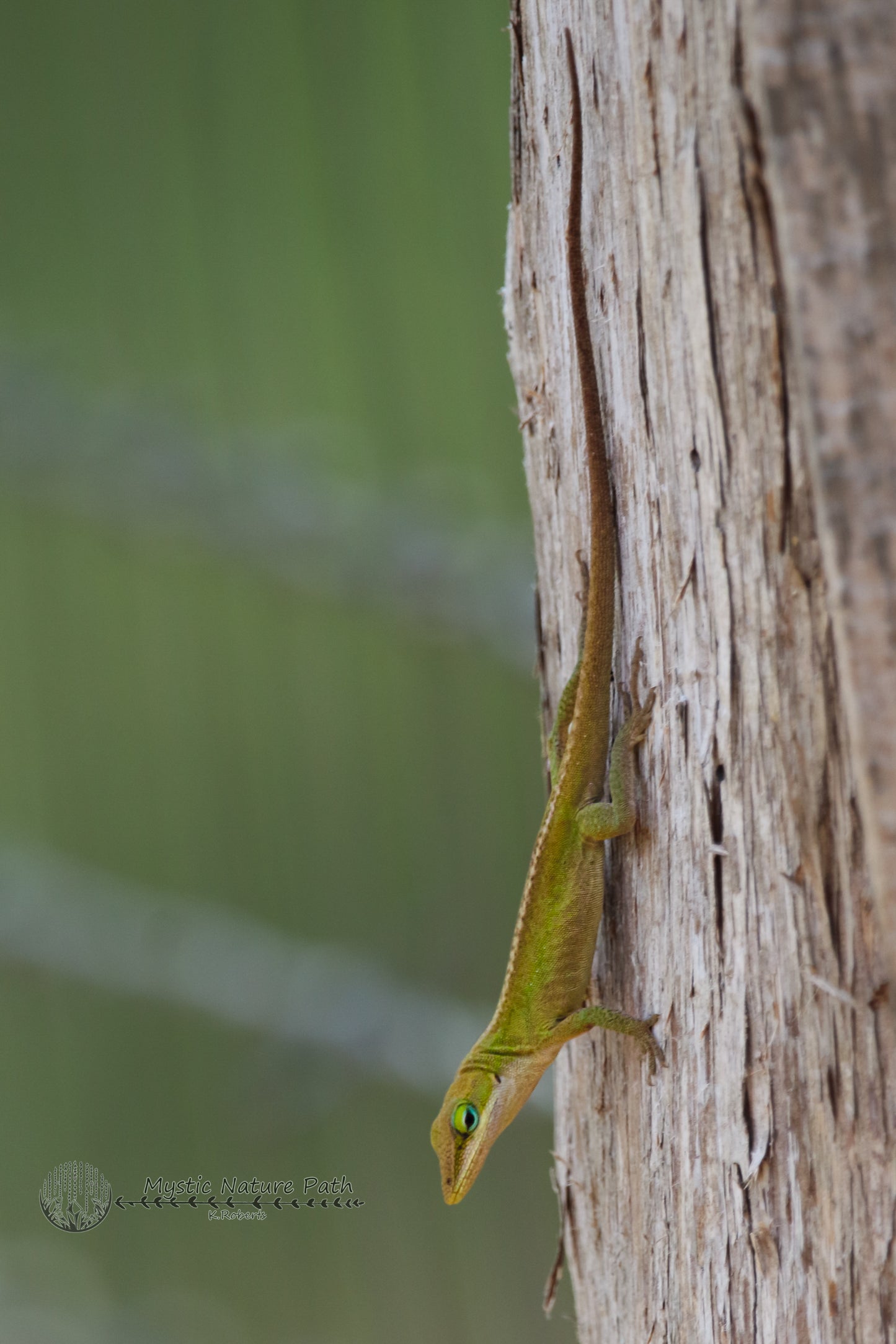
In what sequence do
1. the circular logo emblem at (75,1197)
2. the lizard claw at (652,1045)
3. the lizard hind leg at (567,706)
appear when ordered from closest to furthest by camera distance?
the lizard claw at (652,1045)
the lizard hind leg at (567,706)
the circular logo emblem at (75,1197)

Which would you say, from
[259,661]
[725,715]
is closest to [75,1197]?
[259,661]

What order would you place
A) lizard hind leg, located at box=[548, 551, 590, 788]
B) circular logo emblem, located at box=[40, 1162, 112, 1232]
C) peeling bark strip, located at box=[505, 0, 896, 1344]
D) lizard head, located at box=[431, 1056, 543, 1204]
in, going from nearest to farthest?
peeling bark strip, located at box=[505, 0, 896, 1344]
lizard hind leg, located at box=[548, 551, 590, 788]
lizard head, located at box=[431, 1056, 543, 1204]
circular logo emblem, located at box=[40, 1162, 112, 1232]

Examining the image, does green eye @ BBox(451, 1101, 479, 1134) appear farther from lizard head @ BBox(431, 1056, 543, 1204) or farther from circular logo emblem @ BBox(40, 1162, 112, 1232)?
circular logo emblem @ BBox(40, 1162, 112, 1232)

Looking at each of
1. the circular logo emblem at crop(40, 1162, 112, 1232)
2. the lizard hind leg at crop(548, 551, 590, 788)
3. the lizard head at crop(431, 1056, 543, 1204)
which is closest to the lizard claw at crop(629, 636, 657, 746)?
the lizard hind leg at crop(548, 551, 590, 788)

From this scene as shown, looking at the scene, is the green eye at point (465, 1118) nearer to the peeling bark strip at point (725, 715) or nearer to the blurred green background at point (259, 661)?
the peeling bark strip at point (725, 715)

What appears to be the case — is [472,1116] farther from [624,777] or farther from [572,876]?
[624,777]

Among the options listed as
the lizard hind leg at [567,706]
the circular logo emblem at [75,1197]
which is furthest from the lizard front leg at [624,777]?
the circular logo emblem at [75,1197]

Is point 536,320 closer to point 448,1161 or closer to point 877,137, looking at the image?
point 877,137
